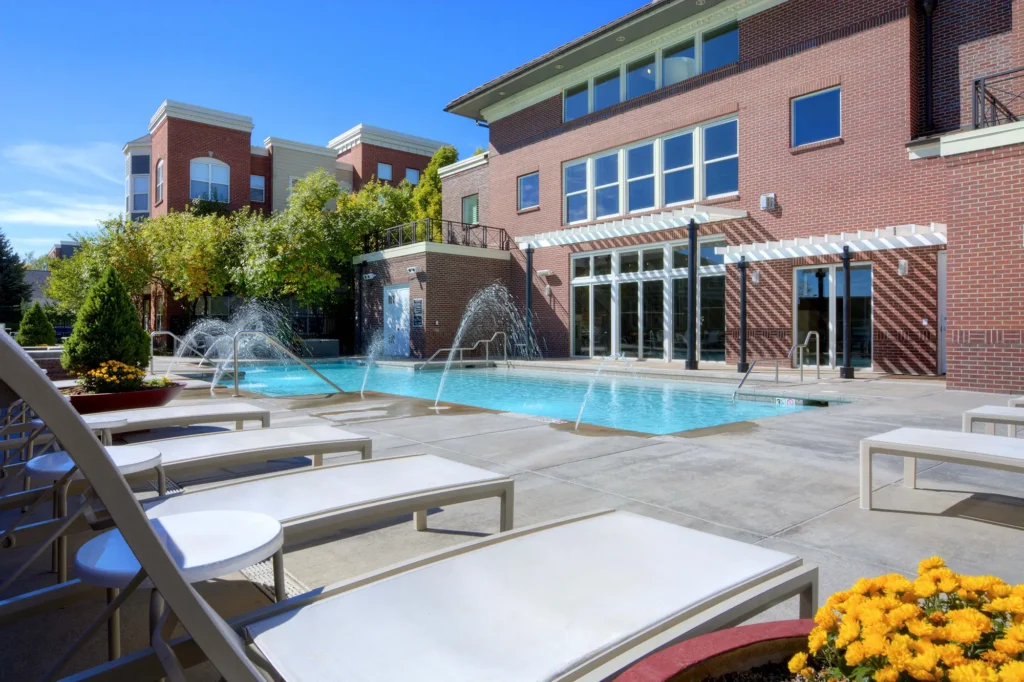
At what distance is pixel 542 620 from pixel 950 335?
10.7m

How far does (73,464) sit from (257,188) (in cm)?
2987

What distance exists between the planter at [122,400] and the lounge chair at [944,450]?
645 cm

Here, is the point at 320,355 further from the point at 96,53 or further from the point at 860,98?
the point at 860,98

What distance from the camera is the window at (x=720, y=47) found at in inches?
598

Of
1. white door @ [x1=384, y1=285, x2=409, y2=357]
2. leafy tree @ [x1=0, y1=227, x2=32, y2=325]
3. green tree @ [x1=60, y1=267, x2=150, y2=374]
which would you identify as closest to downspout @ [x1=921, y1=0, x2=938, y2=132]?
green tree @ [x1=60, y1=267, x2=150, y2=374]

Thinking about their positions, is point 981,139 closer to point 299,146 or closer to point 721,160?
point 721,160

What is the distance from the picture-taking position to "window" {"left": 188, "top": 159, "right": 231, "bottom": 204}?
2620 cm

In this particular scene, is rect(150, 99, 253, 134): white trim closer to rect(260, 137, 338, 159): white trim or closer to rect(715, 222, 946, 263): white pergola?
rect(260, 137, 338, 159): white trim

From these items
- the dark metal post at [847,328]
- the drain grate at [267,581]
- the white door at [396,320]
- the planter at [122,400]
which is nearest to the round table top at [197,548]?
the drain grate at [267,581]

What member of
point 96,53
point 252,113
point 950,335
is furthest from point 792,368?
point 252,113

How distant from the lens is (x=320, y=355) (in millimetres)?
21141

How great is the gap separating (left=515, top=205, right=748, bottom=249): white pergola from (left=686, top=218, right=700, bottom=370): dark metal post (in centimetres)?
29

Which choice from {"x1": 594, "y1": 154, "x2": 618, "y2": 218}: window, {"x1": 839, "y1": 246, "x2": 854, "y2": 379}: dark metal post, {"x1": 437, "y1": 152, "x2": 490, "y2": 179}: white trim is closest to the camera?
{"x1": 839, "y1": 246, "x2": 854, "y2": 379}: dark metal post

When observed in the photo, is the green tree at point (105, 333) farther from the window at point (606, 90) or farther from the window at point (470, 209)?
the window at point (470, 209)
